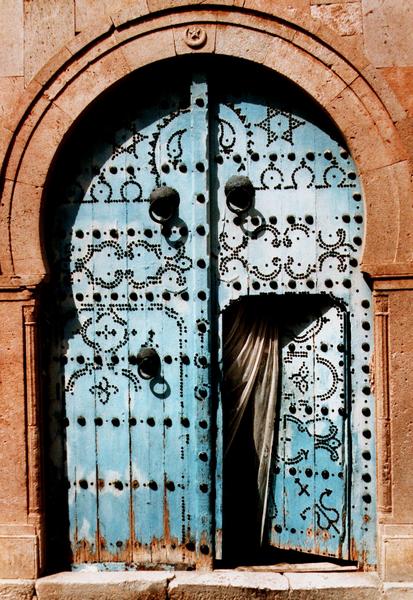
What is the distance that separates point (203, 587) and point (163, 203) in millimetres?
2251

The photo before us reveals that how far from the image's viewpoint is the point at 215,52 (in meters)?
4.59

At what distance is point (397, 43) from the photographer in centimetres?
450

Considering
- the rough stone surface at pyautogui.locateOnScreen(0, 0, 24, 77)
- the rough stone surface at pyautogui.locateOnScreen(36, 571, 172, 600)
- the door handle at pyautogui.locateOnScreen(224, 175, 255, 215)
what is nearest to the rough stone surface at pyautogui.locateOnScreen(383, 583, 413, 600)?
the rough stone surface at pyautogui.locateOnScreen(36, 571, 172, 600)

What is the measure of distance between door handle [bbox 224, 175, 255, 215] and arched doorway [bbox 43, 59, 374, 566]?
2 centimetres

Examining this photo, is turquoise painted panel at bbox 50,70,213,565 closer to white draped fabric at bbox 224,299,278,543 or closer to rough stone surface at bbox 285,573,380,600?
white draped fabric at bbox 224,299,278,543

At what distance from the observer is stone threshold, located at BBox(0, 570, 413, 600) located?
4500 mm

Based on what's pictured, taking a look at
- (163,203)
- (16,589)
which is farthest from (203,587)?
(163,203)

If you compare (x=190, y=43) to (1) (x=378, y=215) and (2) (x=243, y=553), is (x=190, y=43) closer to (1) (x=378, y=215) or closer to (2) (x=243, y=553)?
(1) (x=378, y=215)

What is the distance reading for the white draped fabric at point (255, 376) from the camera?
4809mm

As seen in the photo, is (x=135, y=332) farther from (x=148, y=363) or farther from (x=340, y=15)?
(x=340, y=15)

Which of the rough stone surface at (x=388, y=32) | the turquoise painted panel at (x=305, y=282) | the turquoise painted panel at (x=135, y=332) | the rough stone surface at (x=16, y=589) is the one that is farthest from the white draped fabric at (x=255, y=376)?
the rough stone surface at (x=388, y=32)

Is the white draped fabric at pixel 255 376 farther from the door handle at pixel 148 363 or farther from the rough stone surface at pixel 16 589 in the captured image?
the rough stone surface at pixel 16 589

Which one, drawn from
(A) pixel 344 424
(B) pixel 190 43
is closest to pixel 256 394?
(A) pixel 344 424

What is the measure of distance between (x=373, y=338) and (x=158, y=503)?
1.63 m
